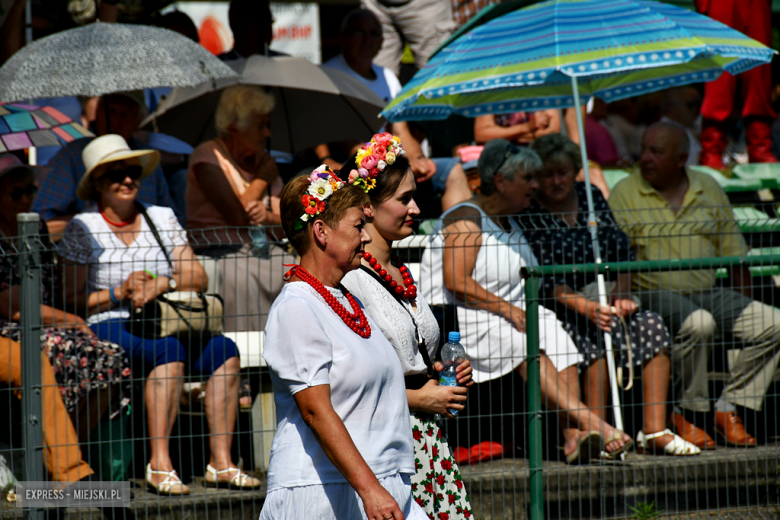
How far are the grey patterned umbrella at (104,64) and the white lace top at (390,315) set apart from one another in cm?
271

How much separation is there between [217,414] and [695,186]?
369 cm

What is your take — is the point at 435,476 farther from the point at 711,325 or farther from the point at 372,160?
the point at 711,325

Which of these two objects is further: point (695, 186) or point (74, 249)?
point (695, 186)

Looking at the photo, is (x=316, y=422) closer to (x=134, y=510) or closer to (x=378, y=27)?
(x=134, y=510)

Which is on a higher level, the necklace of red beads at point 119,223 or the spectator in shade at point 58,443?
the necklace of red beads at point 119,223

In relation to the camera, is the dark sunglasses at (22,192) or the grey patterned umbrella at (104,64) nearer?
the dark sunglasses at (22,192)

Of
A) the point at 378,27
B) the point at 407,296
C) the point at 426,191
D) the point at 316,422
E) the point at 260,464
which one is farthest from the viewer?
the point at 378,27

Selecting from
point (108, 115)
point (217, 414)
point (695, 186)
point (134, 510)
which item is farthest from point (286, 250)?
point (695, 186)

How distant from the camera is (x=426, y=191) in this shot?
6426 millimetres

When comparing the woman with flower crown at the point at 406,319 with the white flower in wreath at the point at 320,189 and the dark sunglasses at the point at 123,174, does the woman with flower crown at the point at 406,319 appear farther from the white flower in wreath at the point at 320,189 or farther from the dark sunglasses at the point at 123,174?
the dark sunglasses at the point at 123,174

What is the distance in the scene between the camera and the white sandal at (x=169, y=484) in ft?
14.3

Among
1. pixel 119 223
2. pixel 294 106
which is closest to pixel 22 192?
pixel 119 223

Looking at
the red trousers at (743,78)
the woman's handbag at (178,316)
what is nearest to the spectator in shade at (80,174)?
the woman's handbag at (178,316)

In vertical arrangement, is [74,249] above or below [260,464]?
above
